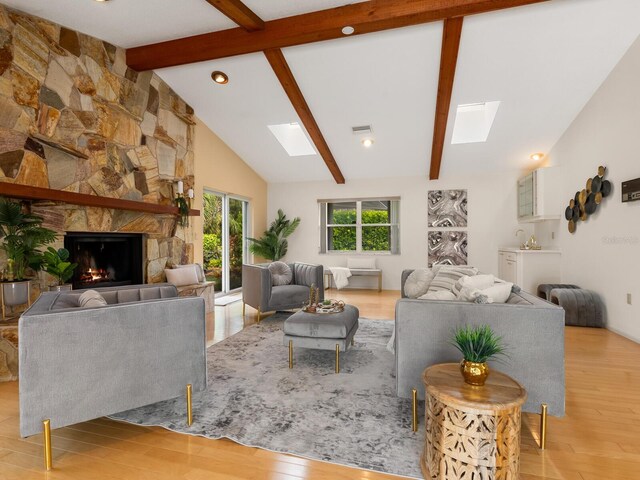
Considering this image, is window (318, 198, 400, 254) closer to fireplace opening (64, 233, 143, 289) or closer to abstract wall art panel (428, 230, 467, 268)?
abstract wall art panel (428, 230, 467, 268)

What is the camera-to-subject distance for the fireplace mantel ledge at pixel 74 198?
2861 millimetres

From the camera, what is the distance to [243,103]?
16.7ft

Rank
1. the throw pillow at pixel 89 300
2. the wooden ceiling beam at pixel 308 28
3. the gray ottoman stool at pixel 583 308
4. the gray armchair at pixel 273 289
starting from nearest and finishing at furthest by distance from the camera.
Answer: the throw pillow at pixel 89 300 → the wooden ceiling beam at pixel 308 28 → the gray ottoman stool at pixel 583 308 → the gray armchair at pixel 273 289

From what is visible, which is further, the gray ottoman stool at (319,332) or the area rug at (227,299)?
the area rug at (227,299)

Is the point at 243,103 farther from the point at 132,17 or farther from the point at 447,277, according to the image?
the point at 447,277

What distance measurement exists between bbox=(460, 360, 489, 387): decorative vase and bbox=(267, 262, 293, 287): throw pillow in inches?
137

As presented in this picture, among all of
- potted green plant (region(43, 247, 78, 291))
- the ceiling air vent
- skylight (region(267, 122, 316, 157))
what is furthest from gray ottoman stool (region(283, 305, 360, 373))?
skylight (region(267, 122, 316, 157))

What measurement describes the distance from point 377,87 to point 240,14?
1.96m

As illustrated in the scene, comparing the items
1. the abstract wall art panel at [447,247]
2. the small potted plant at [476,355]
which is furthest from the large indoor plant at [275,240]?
the small potted plant at [476,355]

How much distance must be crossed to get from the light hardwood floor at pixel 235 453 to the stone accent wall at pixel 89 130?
207 cm

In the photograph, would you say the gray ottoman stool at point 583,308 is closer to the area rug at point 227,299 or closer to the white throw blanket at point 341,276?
the white throw blanket at point 341,276

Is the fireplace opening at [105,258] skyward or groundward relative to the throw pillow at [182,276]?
skyward

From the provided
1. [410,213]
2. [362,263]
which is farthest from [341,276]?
[410,213]

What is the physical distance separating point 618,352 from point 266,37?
4824 millimetres
